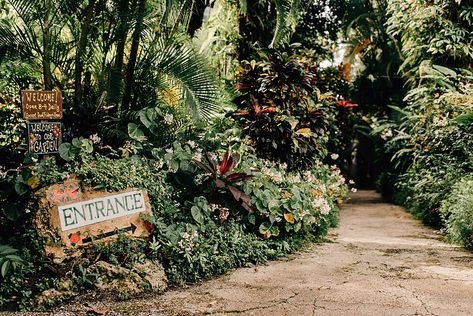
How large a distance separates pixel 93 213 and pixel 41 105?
1.01 metres

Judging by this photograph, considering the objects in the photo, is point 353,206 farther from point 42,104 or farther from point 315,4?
point 42,104

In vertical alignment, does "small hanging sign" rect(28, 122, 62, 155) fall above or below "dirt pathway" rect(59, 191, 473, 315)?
above

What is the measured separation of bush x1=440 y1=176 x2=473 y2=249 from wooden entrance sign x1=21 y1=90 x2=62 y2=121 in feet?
14.5

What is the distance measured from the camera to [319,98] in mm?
7652

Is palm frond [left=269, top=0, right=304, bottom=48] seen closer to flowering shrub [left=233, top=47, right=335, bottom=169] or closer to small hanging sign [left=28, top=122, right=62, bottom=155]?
flowering shrub [left=233, top=47, right=335, bottom=169]

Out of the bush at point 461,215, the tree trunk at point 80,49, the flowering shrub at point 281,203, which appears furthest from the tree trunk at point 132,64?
the bush at point 461,215

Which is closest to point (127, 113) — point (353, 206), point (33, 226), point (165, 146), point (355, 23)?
point (165, 146)

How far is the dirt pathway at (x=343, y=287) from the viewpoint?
11.6 feet

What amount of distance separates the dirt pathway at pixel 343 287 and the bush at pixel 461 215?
20 cm

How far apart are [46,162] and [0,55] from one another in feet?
5.90

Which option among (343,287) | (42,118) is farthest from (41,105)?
(343,287)

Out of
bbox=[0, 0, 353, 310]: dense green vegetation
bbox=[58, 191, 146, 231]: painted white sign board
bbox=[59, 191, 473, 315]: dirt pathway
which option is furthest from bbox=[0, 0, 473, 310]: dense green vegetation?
bbox=[59, 191, 473, 315]: dirt pathway

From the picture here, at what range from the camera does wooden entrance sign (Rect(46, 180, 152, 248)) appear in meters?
3.99

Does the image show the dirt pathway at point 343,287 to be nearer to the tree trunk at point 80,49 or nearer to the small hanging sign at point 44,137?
the small hanging sign at point 44,137
